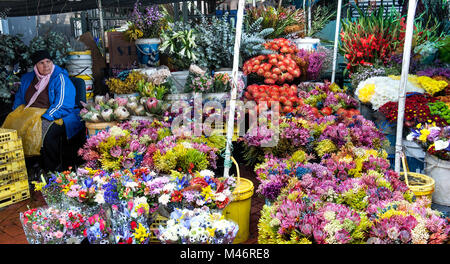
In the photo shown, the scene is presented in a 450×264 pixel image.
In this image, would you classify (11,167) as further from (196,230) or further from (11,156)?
(196,230)

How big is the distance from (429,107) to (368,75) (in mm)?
1156

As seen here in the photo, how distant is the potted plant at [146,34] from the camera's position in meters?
5.16

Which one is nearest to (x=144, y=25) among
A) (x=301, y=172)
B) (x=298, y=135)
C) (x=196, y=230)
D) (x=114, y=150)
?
(x=114, y=150)

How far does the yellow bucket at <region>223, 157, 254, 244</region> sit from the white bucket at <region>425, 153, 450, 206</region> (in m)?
1.74

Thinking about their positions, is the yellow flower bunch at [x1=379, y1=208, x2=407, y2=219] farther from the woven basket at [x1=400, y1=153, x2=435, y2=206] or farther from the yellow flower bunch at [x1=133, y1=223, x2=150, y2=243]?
the yellow flower bunch at [x1=133, y1=223, x2=150, y2=243]

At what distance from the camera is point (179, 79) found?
505 cm

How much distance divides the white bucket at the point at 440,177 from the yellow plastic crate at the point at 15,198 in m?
4.09

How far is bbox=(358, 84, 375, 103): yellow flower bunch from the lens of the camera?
414 centimetres

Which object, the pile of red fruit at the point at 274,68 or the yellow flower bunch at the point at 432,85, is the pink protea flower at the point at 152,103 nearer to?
the pile of red fruit at the point at 274,68

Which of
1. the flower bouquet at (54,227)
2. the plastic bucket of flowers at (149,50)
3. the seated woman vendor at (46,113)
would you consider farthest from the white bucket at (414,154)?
the seated woman vendor at (46,113)

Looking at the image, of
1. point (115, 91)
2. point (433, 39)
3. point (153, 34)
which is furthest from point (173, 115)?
point (433, 39)
